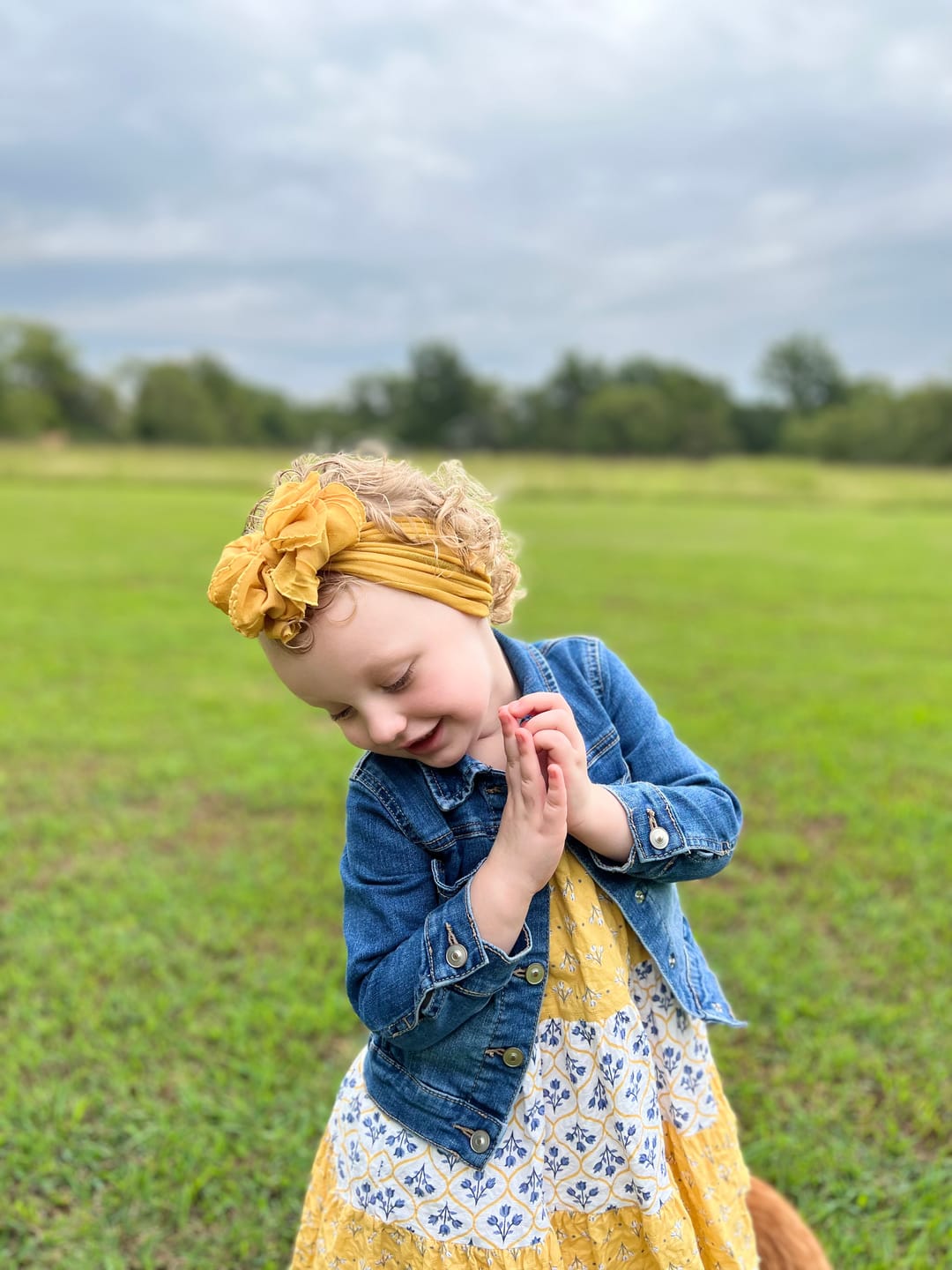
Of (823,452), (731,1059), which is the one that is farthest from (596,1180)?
(823,452)

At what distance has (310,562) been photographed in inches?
48.1

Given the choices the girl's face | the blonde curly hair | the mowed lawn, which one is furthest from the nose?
the mowed lawn

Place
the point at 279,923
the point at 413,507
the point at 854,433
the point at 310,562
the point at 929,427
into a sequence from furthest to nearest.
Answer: the point at 854,433 → the point at 929,427 → the point at 279,923 → the point at 413,507 → the point at 310,562

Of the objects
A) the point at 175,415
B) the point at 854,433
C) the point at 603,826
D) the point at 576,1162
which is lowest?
the point at 576,1162

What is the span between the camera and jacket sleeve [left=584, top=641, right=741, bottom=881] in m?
1.39

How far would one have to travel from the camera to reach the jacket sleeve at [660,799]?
139cm

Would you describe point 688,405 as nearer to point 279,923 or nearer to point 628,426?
point 628,426

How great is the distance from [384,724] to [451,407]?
60.1 meters

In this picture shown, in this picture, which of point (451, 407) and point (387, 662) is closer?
point (387, 662)

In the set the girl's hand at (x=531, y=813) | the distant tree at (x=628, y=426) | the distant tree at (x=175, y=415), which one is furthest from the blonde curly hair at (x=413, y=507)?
the distant tree at (x=175, y=415)

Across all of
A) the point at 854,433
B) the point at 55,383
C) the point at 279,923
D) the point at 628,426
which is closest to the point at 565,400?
the point at 628,426

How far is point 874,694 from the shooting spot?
6074 millimetres

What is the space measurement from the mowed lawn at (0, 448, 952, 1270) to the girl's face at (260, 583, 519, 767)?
489 millimetres

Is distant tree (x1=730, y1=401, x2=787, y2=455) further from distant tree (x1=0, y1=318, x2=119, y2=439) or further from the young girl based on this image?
the young girl
